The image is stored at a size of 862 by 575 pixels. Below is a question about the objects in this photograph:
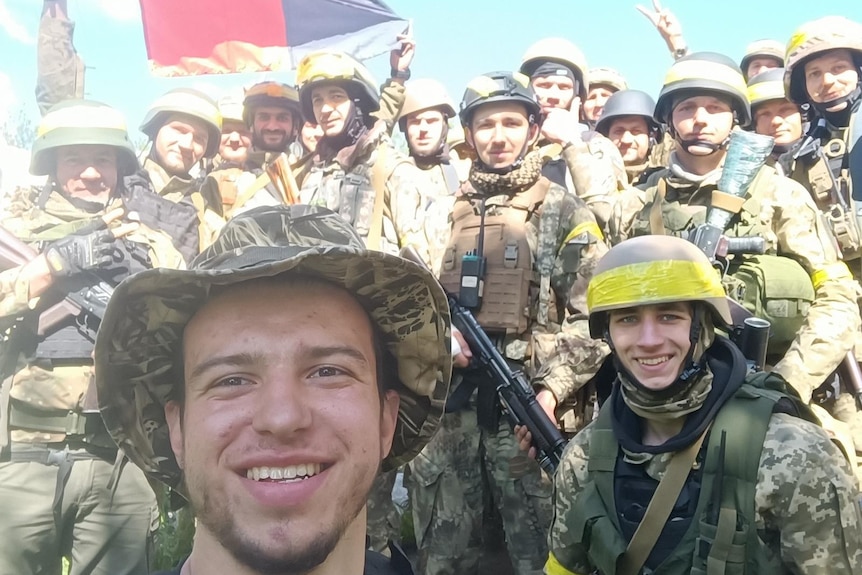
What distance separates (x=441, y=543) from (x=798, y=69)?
3510 mm

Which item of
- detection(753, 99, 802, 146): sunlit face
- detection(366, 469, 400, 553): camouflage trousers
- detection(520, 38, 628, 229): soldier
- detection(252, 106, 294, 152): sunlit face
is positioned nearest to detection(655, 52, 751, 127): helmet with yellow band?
detection(520, 38, 628, 229): soldier

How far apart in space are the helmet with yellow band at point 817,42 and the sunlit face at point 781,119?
0.43m

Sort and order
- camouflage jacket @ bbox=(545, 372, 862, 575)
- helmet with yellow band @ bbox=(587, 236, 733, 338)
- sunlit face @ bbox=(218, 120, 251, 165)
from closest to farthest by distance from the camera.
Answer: camouflage jacket @ bbox=(545, 372, 862, 575) < helmet with yellow band @ bbox=(587, 236, 733, 338) < sunlit face @ bbox=(218, 120, 251, 165)

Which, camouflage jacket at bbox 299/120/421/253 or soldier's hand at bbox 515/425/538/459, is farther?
camouflage jacket at bbox 299/120/421/253

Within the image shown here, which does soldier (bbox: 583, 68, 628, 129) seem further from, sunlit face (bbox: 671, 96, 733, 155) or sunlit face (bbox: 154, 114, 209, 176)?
sunlit face (bbox: 154, 114, 209, 176)

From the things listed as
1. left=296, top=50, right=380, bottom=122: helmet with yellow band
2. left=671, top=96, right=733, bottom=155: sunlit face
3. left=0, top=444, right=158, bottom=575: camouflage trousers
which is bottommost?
left=0, top=444, right=158, bottom=575: camouflage trousers

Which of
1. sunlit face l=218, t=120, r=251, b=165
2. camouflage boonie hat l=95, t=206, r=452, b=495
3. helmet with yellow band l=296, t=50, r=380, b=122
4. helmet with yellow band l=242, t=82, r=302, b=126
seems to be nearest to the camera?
camouflage boonie hat l=95, t=206, r=452, b=495

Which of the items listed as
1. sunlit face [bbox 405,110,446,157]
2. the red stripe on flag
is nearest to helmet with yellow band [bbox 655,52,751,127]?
sunlit face [bbox 405,110,446,157]

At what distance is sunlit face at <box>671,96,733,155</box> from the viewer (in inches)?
163

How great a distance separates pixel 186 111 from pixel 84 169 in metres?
1.64

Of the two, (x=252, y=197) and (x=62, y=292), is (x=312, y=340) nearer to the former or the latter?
(x=62, y=292)

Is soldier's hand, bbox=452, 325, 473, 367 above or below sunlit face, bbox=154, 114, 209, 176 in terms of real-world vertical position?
below

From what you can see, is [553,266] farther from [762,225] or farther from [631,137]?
[631,137]

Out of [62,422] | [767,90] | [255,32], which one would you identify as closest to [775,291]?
[767,90]
